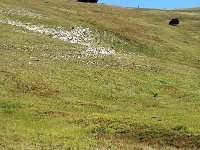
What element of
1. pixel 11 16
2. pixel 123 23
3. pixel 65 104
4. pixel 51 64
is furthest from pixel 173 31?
pixel 65 104

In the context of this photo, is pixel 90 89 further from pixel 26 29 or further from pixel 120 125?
pixel 26 29

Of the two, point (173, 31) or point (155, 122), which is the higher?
point (173, 31)

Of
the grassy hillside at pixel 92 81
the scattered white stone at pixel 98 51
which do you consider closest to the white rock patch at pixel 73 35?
the scattered white stone at pixel 98 51

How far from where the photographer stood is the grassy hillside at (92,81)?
30250mm

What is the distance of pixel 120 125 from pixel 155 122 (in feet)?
9.31

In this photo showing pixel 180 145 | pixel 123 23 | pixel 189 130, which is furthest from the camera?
pixel 123 23

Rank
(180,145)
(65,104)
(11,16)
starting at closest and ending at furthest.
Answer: (180,145)
(65,104)
(11,16)

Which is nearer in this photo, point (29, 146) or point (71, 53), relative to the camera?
point (29, 146)

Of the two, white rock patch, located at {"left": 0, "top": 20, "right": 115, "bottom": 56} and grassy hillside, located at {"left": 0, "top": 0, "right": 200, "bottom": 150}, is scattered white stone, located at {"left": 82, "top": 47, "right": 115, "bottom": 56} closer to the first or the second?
white rock patch, located at {"left": 0, "top": 20, "right": 115, "bottom": 56}

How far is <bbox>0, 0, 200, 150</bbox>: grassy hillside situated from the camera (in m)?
30.2

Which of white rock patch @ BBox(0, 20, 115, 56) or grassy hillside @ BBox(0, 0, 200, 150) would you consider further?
white rock patch @ BBox(0, 20, 115, 56)

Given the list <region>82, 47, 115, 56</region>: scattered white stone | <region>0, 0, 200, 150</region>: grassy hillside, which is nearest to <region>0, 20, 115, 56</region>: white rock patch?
<region>82, 47, 115, 56</region>: scattered white stone

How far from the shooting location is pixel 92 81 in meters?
45.8

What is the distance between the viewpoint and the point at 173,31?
87875mm
